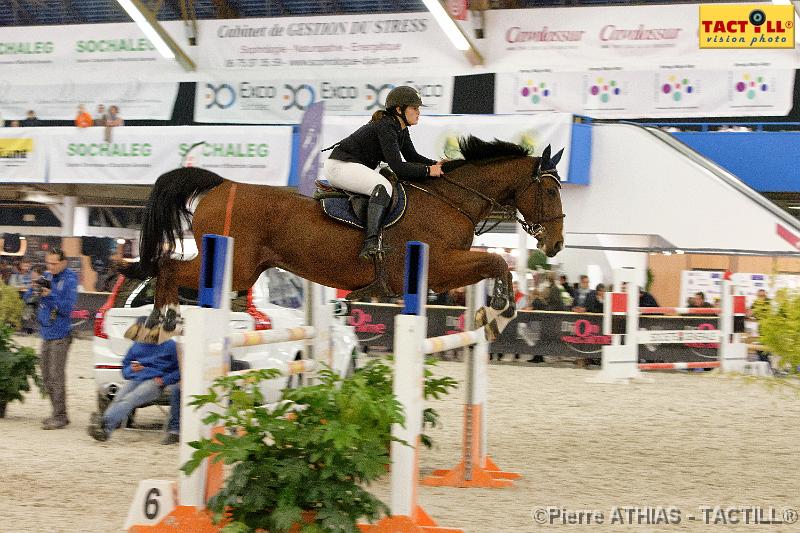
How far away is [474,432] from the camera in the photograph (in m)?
5.08

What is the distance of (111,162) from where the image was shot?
16.4 metres

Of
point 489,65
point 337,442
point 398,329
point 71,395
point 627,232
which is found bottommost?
point 71,395

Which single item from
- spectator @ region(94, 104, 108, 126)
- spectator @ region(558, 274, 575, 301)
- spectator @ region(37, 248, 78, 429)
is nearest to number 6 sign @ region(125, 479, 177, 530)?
spectator @ region(37, 248, 78, 429)

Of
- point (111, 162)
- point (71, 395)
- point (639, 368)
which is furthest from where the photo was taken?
point (111, 162)

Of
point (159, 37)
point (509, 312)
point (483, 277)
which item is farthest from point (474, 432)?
point (159, 37)

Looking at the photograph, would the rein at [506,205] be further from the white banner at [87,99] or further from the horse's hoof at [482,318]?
the white banner at [87,99]

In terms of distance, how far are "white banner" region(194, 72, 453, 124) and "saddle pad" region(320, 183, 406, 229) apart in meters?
12.2

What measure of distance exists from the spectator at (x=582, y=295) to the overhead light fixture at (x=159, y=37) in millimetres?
10324

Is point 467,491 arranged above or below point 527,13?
below

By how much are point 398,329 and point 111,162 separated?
45.2ft

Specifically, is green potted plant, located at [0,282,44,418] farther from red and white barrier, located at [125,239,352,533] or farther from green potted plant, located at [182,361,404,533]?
green potted plant, located at [182,361,404,533]

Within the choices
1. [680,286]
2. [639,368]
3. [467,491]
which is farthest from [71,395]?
[680,286]

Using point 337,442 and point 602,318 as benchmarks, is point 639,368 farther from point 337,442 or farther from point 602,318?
point 337,442

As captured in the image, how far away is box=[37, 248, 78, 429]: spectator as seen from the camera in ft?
21.1
